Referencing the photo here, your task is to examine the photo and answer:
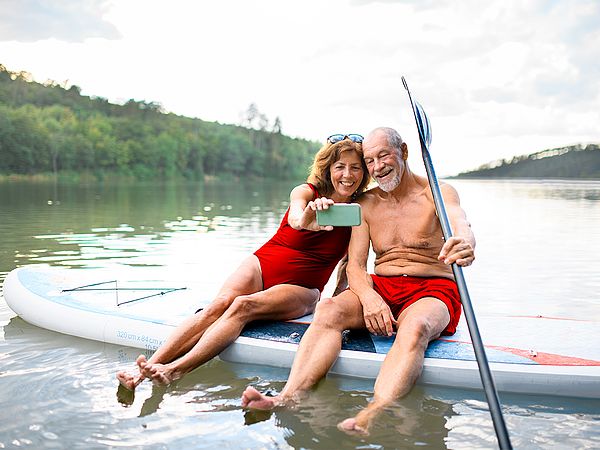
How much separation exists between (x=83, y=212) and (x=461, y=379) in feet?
52.3

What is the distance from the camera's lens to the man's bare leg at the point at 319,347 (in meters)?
3.29

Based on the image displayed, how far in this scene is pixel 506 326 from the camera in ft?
13.9

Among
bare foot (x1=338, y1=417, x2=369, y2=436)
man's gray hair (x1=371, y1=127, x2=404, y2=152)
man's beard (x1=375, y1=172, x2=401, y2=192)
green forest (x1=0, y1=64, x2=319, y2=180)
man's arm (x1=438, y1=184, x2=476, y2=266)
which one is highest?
green forest (x1=0, y1=64, x2=319, y2=180)

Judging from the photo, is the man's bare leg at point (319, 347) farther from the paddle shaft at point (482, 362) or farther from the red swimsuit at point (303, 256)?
the paddle shaft at point (482, 362)

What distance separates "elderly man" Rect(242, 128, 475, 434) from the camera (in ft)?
11.1

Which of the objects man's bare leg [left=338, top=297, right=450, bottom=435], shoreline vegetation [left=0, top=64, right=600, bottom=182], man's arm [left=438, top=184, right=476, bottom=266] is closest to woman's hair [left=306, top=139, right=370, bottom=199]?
man's arm [left=438, top=184, right=476, bottom=266]

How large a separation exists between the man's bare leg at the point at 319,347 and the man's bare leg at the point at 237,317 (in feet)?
1.60

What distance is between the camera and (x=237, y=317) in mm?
3961

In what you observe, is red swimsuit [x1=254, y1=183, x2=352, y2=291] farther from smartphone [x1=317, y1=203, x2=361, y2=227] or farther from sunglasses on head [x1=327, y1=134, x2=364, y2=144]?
smartphone [x1=317, y1=203, x2=361, y2=227]

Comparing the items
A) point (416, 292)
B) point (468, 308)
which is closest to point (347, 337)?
point (416, 292)

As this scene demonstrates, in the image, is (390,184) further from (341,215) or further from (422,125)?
(341,215)

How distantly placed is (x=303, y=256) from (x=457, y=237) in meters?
1.26

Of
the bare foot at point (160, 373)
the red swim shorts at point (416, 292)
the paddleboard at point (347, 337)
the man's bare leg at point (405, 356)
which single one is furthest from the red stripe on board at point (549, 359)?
the bare foot at point (160, 373)

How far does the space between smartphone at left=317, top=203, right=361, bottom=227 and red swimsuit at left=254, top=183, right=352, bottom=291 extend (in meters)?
0.79
